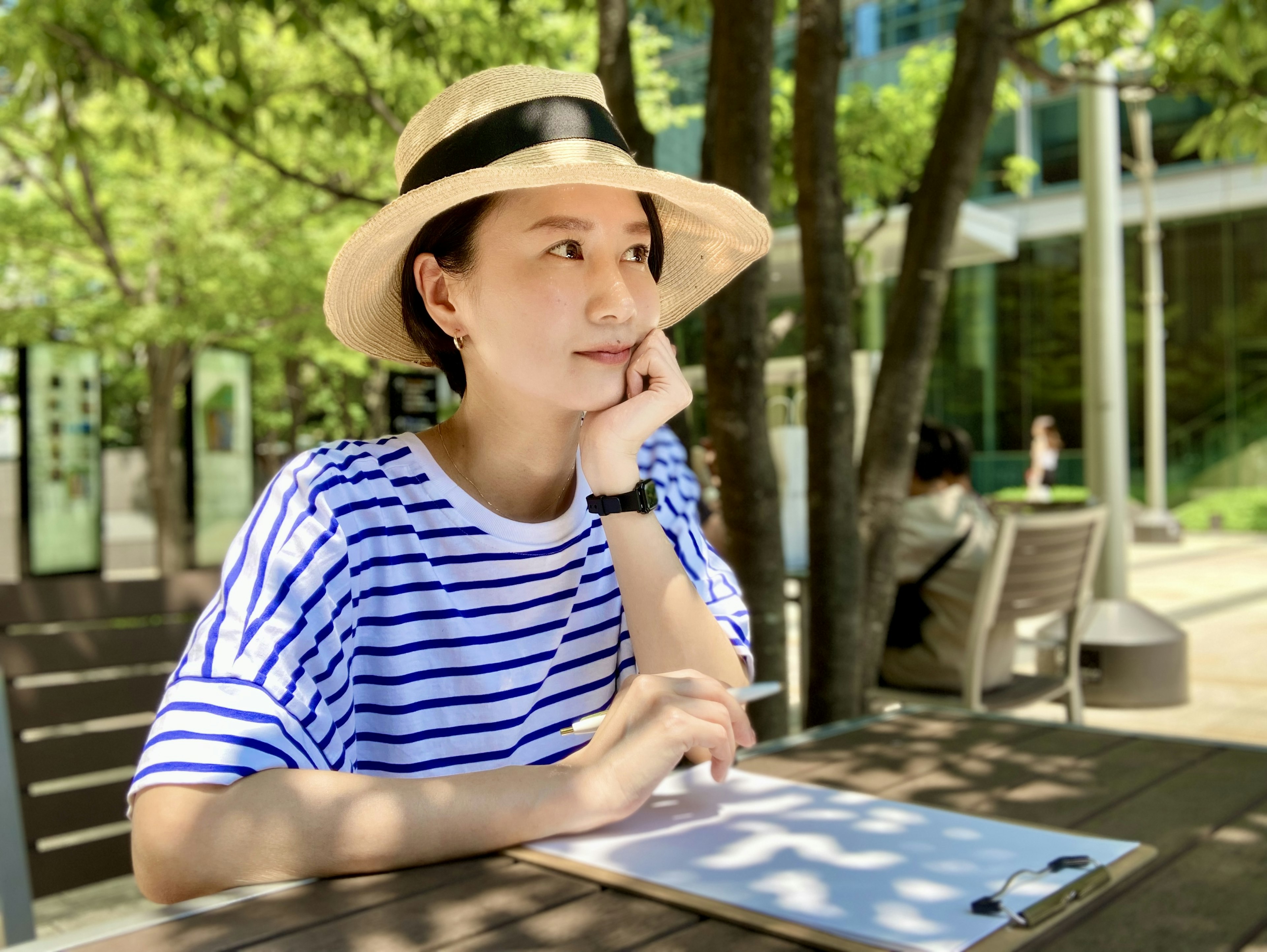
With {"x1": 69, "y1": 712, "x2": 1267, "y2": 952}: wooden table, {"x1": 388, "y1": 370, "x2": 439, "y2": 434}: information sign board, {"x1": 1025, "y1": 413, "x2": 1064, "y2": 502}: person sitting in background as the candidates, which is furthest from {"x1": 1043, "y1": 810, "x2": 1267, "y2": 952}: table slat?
{"x1": 1025, "y1": 413, "x2": 1064, "y2": 502}: person sitting in background

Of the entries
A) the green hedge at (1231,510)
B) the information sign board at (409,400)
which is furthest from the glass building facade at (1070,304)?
the information sign board at (409,400)

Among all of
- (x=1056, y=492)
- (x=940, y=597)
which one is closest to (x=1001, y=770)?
Answer: (x=940, y=597)

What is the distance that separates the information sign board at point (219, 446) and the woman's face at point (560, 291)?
10.2m

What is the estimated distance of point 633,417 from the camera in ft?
6.13

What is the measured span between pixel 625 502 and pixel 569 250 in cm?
40

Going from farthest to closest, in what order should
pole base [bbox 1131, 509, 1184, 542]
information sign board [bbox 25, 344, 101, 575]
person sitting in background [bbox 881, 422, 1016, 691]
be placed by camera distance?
pole base [bbox 1131, 509, 1184, 542] → information sign board [bbox 25, 344, 101, 575] → person sitting in background [bbox 881, 422, 1016, 691]

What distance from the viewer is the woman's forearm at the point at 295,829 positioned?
1.30 m

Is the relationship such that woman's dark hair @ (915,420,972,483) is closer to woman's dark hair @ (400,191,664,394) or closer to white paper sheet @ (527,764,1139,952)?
woman's dark hair @ (400,191,664,394)

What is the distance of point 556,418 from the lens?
1850mm

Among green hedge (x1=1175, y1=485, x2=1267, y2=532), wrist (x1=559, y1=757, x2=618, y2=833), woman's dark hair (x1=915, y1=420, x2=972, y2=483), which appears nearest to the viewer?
wrist (x1=559, y1=757, x2=618, y2=833)

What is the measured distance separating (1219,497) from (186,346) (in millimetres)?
15825

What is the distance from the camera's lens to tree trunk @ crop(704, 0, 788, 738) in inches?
137

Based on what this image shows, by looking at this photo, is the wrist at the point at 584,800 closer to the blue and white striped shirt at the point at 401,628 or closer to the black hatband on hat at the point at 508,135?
the blue and white striped shirt at the point at 401,628

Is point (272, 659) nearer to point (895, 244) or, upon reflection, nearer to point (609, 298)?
point (609, 298)
